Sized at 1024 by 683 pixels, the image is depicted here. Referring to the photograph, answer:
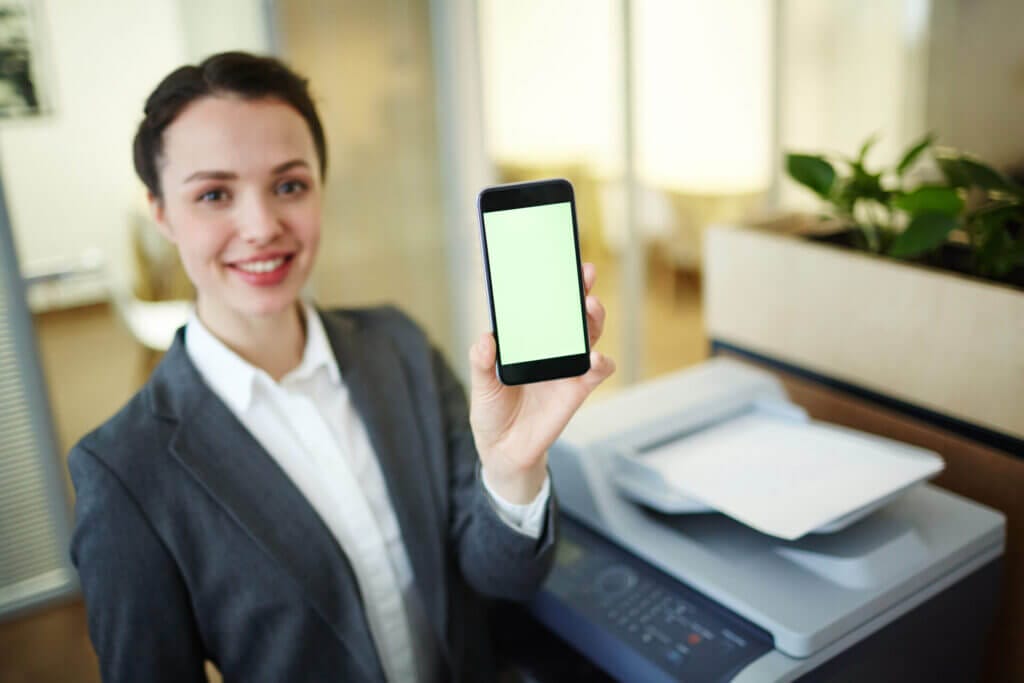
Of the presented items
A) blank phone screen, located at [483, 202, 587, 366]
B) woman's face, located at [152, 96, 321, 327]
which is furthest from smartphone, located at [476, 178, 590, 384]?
woman's face, located at [152, 96, 321, 327]

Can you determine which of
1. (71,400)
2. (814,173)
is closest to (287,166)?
(814,173)

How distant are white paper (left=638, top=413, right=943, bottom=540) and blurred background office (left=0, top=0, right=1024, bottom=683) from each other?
1.90ft

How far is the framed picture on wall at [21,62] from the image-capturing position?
1934 millimetres

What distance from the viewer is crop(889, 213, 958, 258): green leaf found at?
121 centimetres

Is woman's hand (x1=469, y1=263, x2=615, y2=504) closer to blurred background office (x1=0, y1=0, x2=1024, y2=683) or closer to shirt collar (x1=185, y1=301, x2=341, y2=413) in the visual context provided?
shirt collar (x1=185, y1=301, x2=341, y2=413)

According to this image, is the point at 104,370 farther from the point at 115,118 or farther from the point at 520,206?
the point at 520,206

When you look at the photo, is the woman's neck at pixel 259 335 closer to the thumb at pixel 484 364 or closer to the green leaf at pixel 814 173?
the thumb at pixel 484 364

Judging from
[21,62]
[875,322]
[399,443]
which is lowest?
[399,443]

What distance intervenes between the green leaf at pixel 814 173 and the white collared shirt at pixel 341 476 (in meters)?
0.68

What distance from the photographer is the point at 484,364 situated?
838mm

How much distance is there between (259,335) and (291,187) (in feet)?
0.62

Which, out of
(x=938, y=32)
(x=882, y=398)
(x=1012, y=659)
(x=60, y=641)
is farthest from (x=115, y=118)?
(x=938, y=32)

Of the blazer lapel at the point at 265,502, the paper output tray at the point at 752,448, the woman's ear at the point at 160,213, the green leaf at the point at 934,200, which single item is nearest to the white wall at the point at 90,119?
the woman's ear at the point at 160,213

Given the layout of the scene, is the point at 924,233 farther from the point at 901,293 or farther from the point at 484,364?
the point at 484,364
